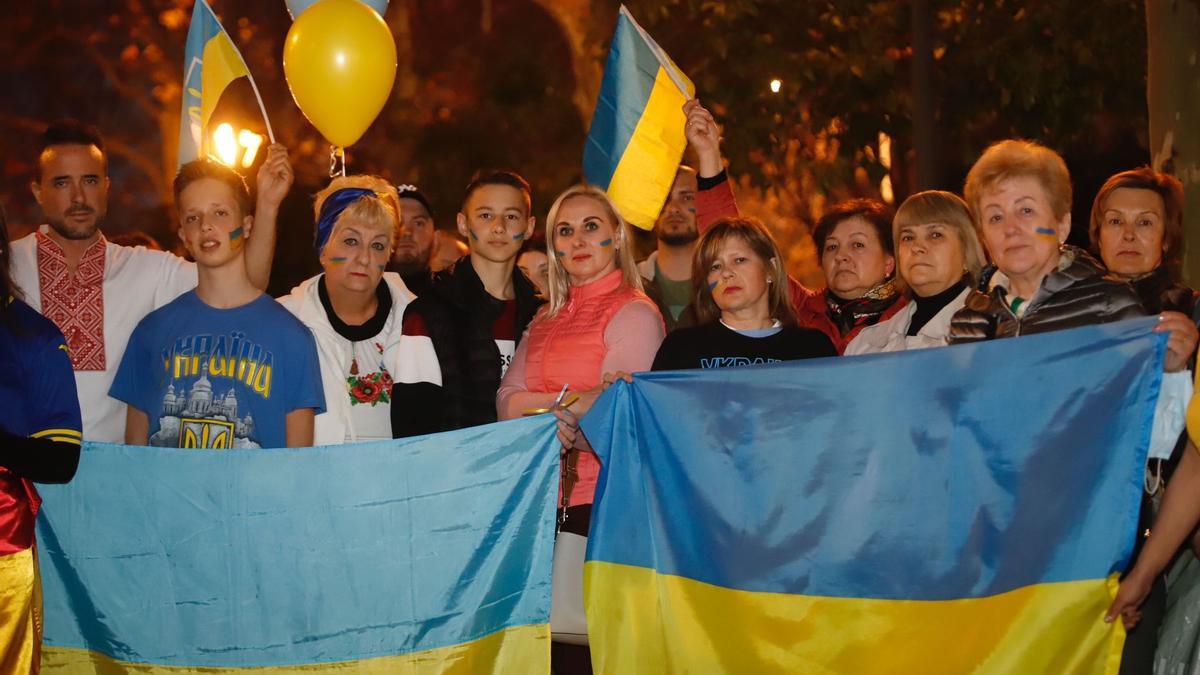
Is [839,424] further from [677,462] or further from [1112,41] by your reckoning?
[1112,41]

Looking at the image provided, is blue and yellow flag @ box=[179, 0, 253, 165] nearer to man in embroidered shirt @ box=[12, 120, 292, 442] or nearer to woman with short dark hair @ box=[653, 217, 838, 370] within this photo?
man in embroidered shirt @ box=[12, 120, 292, 442]

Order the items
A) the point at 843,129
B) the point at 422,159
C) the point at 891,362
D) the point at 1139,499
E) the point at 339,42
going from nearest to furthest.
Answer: the point at 1139,499 → the point at 891,362 → the point at 339,42 → the point at 843,129 → the point at 422,159

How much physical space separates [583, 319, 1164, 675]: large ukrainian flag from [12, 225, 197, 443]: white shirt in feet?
6.61

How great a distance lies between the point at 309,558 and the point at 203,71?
8.12 feet

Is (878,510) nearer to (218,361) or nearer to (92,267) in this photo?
(218,361)

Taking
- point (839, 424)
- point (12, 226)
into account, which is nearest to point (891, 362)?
point (839, 424)

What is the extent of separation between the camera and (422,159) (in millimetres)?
18984

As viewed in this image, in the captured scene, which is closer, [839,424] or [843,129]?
[839,424]

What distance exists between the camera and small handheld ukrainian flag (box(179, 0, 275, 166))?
5926 millimetres

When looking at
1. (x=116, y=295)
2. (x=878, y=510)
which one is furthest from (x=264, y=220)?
(x=878, y=510)

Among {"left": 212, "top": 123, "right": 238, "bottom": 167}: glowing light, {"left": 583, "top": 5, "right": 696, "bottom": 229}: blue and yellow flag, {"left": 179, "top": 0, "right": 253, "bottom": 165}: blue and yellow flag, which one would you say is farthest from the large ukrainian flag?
{"left": 179, "top": 0, "right": 253, "bottom": 165}: blue and yellow flag

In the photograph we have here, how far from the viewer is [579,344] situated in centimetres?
491

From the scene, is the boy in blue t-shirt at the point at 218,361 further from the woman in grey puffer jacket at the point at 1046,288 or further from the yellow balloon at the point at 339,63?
the woman in grey puffer jacket at the point at 1046,288

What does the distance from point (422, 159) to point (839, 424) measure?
1530cm
